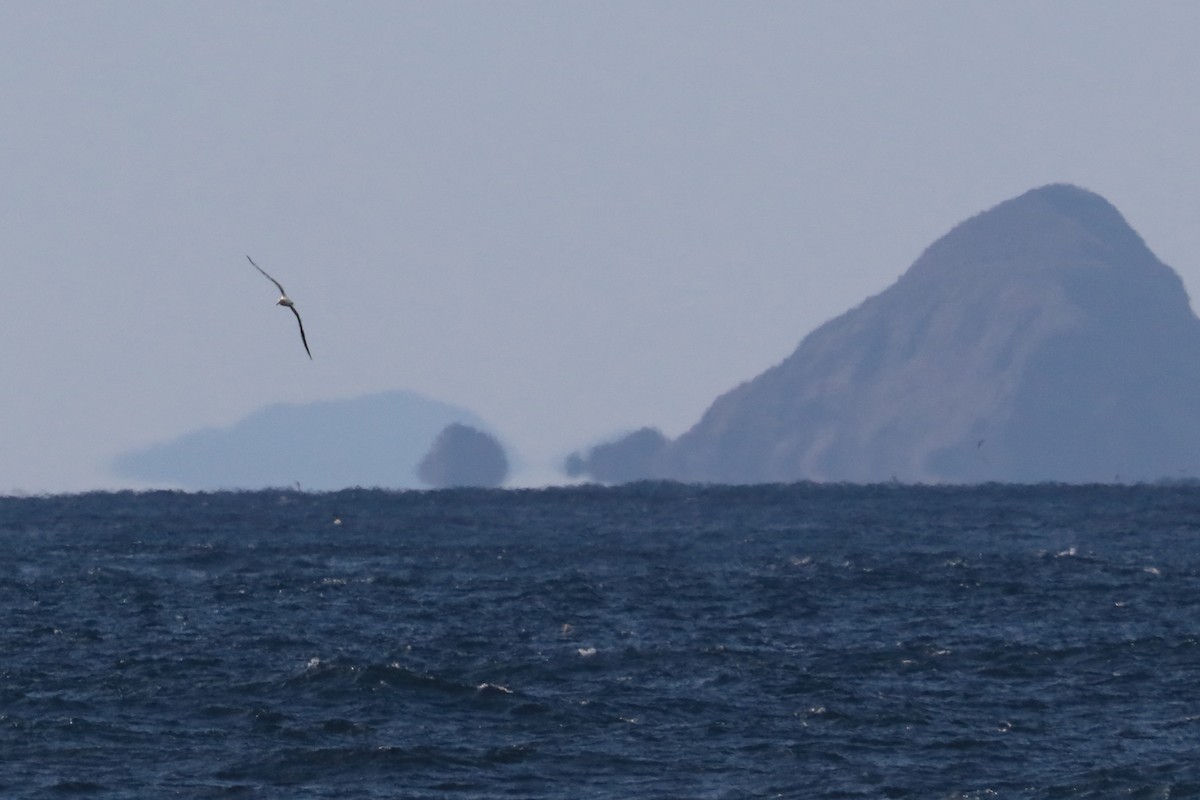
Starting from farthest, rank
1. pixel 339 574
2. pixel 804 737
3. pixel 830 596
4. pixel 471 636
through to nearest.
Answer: pixel 339 574 → pixel 830 596 → pixel 471 636 → pixel 804 737

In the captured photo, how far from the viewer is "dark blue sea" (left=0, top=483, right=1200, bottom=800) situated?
33.5 meters

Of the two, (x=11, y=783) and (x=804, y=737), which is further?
(x=804, y=737)

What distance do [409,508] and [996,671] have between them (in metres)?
123

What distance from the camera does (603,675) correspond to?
44750 mm

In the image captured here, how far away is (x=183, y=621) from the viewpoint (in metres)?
57.3

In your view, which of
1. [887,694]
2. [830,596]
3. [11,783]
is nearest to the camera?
[11,783]

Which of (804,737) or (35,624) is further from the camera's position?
(35,624)

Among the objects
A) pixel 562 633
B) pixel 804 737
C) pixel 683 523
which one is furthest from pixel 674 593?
pixel 683 523

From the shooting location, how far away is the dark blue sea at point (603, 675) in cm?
3353

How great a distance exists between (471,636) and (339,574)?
26862 millimetres

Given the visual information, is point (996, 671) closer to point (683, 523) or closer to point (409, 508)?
point (683, 523)

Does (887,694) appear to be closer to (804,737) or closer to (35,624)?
(804,737)

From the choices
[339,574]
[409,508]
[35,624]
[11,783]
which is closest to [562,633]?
[35,624]

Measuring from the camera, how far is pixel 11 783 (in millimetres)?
32438
